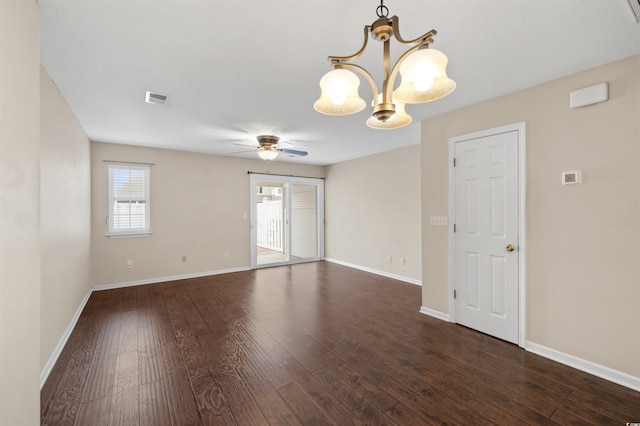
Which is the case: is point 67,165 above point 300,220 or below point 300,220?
above

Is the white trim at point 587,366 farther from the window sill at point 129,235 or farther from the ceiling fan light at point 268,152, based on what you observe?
the window sill at point 129,235

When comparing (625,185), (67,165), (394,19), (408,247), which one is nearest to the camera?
→ (394,19)

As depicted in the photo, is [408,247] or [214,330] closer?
[214,330]

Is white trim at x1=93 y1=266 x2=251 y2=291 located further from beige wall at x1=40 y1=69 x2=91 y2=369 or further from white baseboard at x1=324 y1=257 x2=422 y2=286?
white baseboard at x1=324 y1=257 x2=422 y2=286

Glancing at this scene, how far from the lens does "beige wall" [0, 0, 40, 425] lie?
1129 millimetres

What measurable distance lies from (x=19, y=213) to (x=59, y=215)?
68.7 inches

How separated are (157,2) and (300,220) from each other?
19.9ft

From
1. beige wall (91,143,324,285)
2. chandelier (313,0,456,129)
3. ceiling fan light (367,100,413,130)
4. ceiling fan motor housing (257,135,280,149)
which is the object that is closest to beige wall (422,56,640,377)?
ceiling fan light (367,100,413,130)

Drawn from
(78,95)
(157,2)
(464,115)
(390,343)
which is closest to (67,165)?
(78,95)

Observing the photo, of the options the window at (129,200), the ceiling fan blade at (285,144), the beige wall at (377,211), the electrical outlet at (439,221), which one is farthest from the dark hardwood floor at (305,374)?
the ceiling fan blade at (285,144)

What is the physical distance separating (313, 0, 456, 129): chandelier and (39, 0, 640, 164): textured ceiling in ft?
1.27

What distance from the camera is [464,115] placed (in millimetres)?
2994

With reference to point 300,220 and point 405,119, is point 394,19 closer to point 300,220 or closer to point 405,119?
point 405,119

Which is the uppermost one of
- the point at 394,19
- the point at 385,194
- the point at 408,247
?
the point at 394,19
